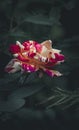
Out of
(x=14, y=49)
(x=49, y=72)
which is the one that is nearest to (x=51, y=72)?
(x=49, y=72)

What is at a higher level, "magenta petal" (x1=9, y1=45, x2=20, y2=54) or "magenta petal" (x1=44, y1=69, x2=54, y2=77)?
"magenta petal" (x1=9, y1=45, x2=20, y2=54)

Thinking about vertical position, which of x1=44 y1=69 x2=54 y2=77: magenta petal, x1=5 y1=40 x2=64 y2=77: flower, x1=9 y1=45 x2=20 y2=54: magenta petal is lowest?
x1=44 y1=69 x2=54 y2=77: magenta petal

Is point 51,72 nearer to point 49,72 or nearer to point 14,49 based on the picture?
point 49,72

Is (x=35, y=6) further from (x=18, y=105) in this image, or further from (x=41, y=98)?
(x=18, y=105)

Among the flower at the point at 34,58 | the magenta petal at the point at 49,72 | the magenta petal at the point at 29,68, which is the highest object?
the flower at the point at 34,58
